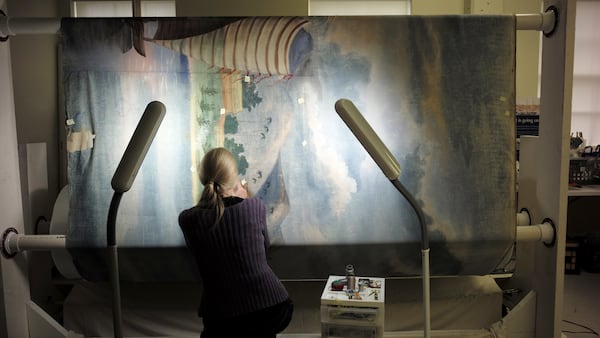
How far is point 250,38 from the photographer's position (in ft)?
6.95

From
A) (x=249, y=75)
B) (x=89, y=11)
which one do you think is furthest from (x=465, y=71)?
(x=89, y=11)

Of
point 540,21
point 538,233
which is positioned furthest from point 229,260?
point 540,21

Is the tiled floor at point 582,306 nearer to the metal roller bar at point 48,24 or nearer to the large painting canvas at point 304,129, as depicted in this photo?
the large painting canvas at point 304,129

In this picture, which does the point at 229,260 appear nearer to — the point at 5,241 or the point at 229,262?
the point at 229,262

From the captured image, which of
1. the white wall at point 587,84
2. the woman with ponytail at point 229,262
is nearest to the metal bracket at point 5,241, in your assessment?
the woman with ponytail at point 229,262

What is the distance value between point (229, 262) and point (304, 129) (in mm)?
836

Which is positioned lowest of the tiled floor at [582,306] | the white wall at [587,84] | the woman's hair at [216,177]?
the tiled floor at [582,306]

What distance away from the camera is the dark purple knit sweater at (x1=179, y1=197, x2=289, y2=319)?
1.54m

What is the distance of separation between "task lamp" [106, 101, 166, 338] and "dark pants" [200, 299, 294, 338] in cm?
33

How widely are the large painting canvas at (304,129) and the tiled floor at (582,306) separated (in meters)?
1.02

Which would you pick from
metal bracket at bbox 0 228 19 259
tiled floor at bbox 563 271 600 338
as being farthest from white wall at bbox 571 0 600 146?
metal bracket at bbox 0 228 19 259

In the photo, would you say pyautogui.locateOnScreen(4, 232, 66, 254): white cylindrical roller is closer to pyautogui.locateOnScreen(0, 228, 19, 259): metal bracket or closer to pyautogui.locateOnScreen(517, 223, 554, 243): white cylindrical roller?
pyautogui.locateOnScreen(0, 228, 19, 259): metal bracket

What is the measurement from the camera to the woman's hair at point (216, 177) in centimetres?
157

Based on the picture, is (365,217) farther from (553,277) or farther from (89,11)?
(89,11)
